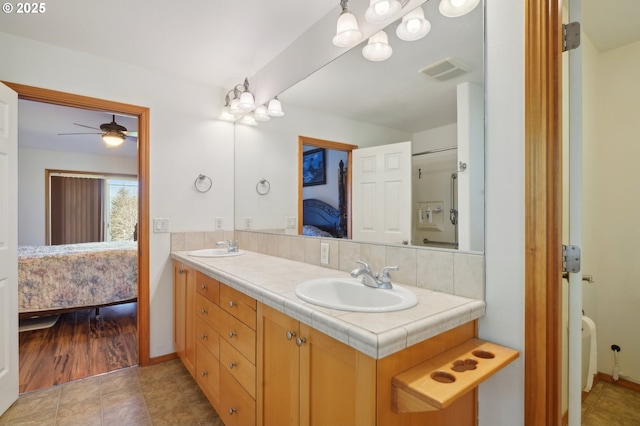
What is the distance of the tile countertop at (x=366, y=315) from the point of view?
828 mm

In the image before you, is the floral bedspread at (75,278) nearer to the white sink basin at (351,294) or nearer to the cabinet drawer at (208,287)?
the cabinet drawer at (208,287)

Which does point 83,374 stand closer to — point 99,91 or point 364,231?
point 99,91

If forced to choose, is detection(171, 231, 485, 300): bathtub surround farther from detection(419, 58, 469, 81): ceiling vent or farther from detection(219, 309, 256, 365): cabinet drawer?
detection(419, 58, 469, 81): ceiling vent

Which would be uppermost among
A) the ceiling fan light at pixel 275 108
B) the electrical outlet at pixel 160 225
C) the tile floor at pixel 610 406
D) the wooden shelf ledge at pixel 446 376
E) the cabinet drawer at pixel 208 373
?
the ceiling fan light at pixel 275 108

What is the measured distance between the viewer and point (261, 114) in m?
2.50

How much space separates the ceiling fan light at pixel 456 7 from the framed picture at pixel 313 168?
980 millimetres

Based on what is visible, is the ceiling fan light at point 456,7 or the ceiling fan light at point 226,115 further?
the ceiling fan light at point 226,115

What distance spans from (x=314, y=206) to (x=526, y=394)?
1.38m

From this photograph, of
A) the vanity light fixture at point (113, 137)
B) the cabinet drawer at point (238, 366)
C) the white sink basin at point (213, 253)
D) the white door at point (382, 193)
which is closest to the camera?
the cabinet drawer at point (238, 366)

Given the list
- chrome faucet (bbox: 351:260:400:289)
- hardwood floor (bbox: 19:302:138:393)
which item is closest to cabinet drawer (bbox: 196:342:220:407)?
hardwood floor (bbox: 19:302:138:393)

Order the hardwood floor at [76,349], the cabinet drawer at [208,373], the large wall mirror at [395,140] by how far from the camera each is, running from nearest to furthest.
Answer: the large wall mirror at [395,140]
the cabinet drawer at [208,373]
the hardwood floor at [76,349]

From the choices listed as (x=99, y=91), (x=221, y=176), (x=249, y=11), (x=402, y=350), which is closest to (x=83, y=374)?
(x=221, y=176)

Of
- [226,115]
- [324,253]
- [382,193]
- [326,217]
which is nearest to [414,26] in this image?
[382,193]

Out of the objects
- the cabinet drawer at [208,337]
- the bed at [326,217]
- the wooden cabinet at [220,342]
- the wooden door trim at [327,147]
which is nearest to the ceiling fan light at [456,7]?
the wooden door trim at [327,147]
